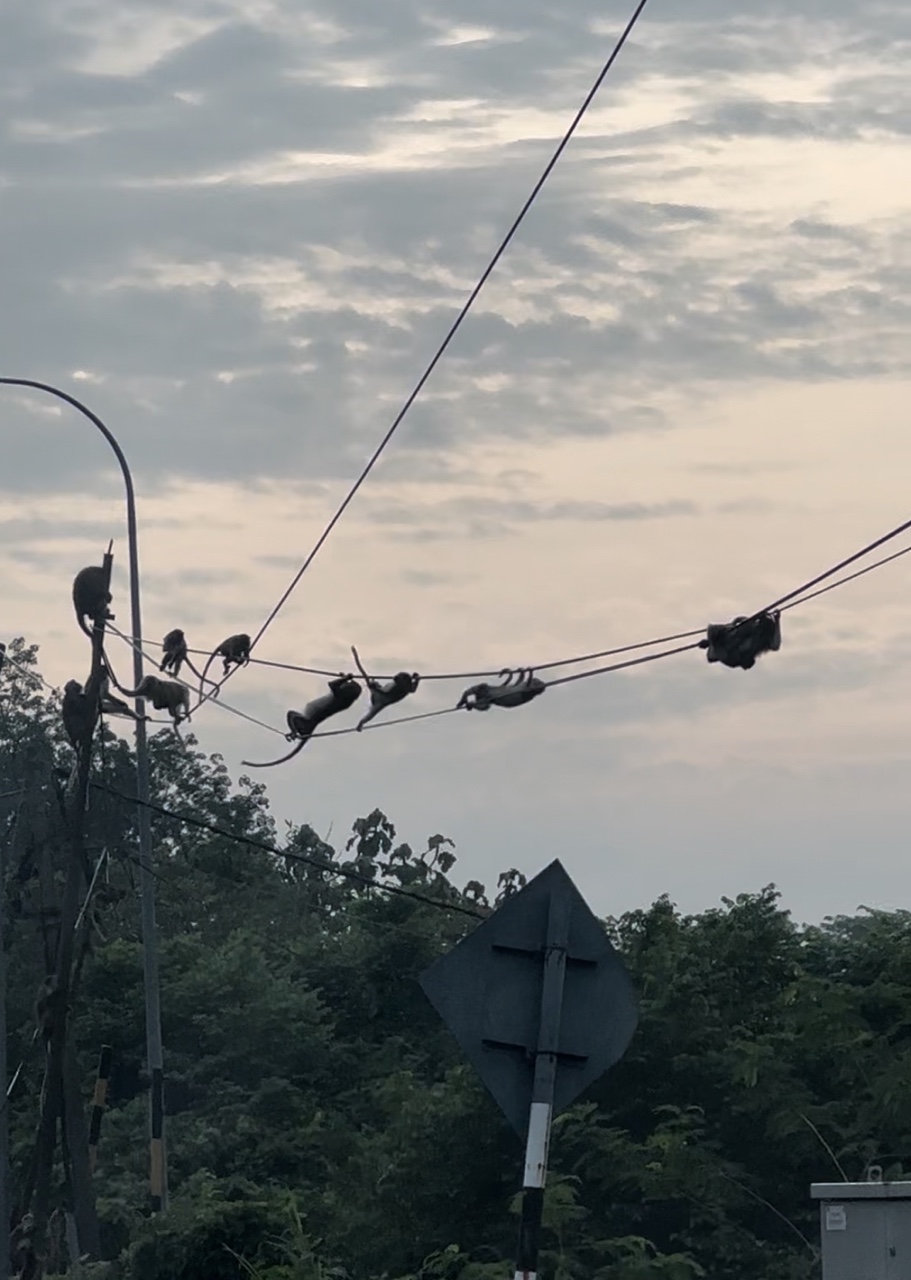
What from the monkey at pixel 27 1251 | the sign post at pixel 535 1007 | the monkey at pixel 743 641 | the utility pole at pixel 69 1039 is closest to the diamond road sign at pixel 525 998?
the sign post at pixel 535 1007

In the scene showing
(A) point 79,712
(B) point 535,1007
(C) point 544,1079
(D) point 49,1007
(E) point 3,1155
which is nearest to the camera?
(C) point 544,1079

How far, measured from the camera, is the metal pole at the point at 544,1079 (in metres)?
5.63

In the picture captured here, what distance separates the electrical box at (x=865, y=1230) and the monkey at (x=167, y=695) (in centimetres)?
581

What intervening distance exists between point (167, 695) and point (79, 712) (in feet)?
9.70

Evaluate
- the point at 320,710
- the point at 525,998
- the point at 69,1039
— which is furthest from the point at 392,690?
the point at 69,1039

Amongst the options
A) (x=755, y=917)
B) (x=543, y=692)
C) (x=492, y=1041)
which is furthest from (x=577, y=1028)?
(x=755, y=917)

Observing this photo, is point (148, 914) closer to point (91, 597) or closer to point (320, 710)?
point (91, 597)

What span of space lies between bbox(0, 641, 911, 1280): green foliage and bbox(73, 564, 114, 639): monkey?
2990 mm

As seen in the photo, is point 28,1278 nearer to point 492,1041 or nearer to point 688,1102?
point 688,1102

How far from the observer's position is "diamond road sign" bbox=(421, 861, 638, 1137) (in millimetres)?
5691

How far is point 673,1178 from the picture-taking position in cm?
1889

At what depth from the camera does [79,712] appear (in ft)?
54.2

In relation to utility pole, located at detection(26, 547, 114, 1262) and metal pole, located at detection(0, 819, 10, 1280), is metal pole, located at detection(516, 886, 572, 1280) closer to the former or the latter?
utility pole, located at detection(26, 547, 114, 1262)

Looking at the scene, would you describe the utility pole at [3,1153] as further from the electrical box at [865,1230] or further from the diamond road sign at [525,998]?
the diamond road sign at [525,998]
